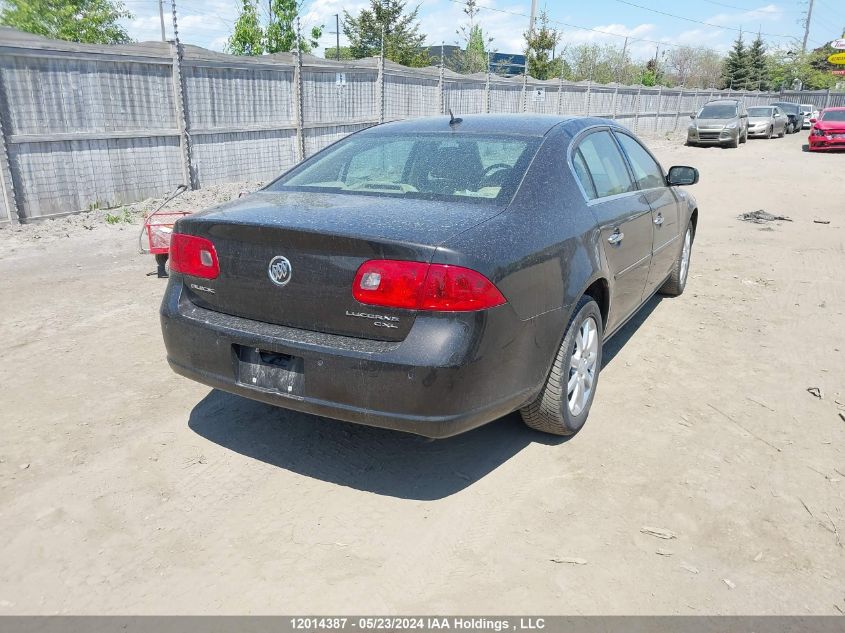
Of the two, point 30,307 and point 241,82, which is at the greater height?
point 241,82

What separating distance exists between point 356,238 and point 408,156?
3.71ft

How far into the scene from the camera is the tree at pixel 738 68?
206ft

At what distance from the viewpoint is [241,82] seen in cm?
1179

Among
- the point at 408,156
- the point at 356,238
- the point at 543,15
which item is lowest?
the point at 356,238

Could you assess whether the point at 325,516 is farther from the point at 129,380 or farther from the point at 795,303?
the point at 795,303

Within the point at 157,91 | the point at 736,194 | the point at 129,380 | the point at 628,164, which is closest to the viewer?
the point at 129,380

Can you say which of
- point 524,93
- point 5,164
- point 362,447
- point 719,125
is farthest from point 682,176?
point 719,125

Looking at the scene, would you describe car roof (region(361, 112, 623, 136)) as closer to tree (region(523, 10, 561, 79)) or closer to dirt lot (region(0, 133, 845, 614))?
dirt lot (region(0, 133, 845, 614))

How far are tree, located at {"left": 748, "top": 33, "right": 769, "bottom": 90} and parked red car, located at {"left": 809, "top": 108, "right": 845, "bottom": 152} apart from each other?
145 ft

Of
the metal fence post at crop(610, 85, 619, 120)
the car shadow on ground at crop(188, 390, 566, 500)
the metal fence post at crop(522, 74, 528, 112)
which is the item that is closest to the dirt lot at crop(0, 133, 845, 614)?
the car shadow on ground at crop(188, 390, 566, 500)

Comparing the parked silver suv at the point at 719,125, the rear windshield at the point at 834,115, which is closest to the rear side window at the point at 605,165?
the parked silver suv at the point at 719,125

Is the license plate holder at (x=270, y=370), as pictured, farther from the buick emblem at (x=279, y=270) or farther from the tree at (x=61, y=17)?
the tree at (x=61, y=17)

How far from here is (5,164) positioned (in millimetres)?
8484

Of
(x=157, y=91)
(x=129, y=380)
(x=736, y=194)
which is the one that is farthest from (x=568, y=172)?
(x=736, y=194)
